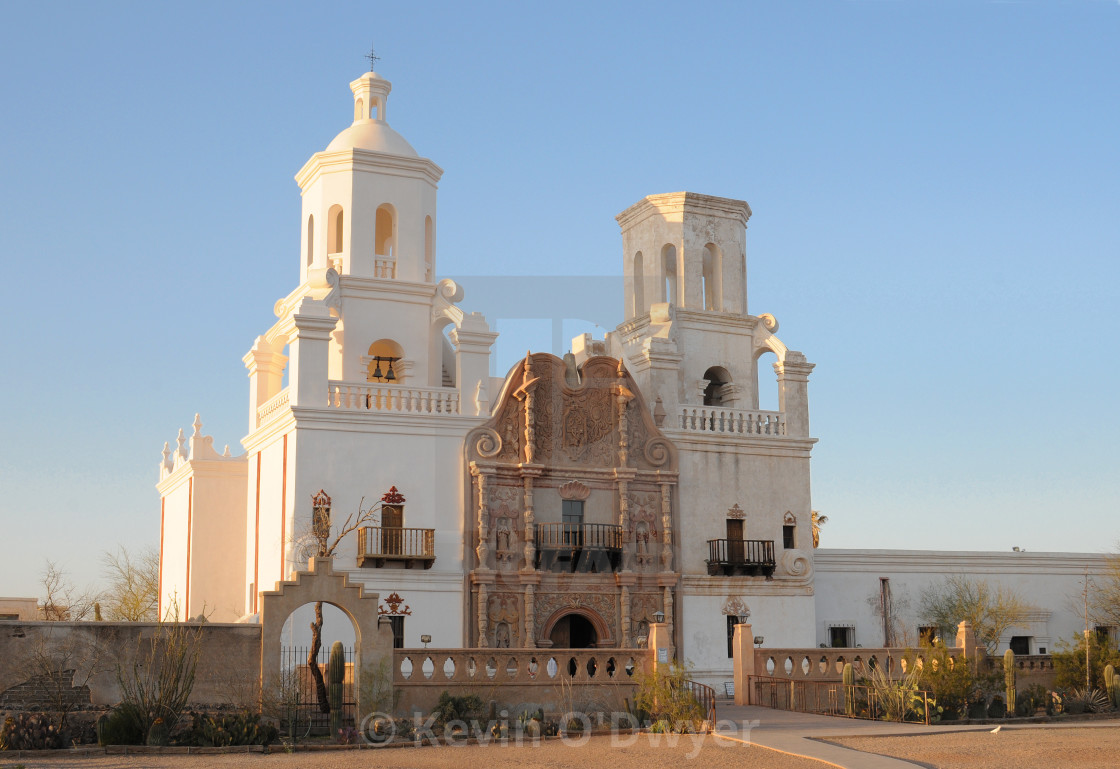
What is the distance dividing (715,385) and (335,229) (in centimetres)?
1203

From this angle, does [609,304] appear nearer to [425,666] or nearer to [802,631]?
[802,631]

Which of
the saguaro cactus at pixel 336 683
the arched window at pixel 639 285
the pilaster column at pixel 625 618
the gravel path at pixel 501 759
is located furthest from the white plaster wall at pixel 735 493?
the gravel path at pixel 501 759

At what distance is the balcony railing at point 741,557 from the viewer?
117ft

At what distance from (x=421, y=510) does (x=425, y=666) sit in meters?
4.46

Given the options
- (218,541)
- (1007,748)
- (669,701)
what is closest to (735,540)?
(669,701)

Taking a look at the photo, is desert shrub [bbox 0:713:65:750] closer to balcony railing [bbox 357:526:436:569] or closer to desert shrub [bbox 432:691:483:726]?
desert shrub [bbox 432:691:483:726]

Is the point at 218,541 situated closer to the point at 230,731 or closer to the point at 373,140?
the point at 373,140

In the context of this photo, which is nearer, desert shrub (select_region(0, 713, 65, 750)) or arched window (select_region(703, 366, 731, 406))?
desert shrub (select_region(0, 713, 65, 750))

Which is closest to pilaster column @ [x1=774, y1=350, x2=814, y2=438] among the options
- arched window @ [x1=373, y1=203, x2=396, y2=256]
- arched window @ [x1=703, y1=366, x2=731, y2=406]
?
arched window @ [x1=703, y1=366, x2=731, y2=406]

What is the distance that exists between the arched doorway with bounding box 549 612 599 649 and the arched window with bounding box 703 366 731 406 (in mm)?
8256

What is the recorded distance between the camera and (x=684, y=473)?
119 feet

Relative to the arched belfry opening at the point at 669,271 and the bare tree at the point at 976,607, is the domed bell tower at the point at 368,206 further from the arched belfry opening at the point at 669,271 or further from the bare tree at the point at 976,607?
the bare tree at the point at 976,607

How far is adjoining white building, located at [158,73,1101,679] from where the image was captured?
3297cm

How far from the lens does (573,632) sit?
34906mm
